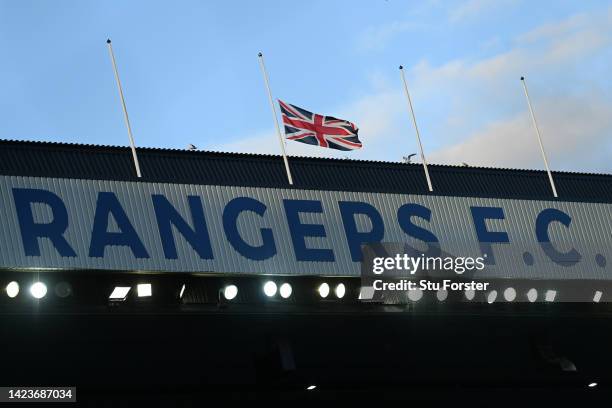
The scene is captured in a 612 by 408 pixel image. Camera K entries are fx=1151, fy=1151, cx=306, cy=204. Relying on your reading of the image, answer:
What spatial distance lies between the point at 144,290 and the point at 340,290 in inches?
268

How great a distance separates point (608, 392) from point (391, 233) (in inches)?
482

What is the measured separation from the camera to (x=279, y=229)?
37.4 m

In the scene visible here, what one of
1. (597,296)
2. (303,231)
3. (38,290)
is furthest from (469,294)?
(38,290)

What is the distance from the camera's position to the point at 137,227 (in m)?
35.1

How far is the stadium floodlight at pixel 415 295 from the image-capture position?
38.9 metres

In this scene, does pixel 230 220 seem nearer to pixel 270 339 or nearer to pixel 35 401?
pixel 270 339

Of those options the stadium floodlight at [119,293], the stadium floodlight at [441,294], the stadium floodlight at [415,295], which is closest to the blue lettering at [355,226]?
the stadium floodlight at [415,295]

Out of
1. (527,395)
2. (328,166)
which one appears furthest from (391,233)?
(527,395)

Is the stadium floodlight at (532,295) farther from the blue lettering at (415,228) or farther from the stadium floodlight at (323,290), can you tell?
the stadium floodlight at (323,290)

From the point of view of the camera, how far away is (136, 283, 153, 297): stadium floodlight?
35.3 metres

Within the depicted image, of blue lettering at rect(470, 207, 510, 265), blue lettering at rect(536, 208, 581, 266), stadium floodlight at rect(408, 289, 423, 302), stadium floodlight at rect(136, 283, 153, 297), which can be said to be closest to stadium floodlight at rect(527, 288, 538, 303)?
blue lettering at rect(536, 208, 581, 266)

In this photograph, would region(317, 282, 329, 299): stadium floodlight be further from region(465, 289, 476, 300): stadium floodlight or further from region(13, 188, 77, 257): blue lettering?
region(13, 188, 77, 257): blue lettering

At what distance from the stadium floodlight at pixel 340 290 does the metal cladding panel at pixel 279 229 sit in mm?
631

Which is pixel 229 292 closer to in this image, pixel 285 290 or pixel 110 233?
pixel 285 290
